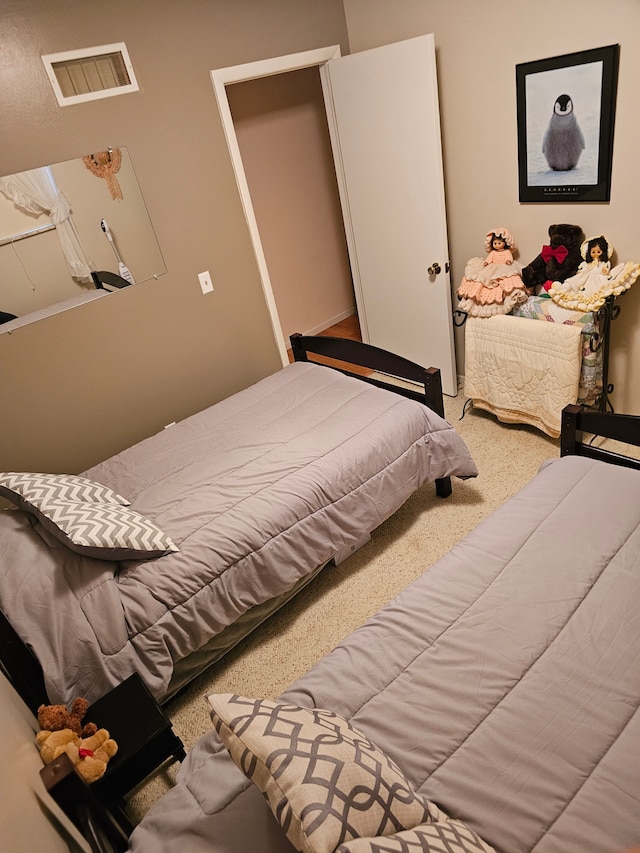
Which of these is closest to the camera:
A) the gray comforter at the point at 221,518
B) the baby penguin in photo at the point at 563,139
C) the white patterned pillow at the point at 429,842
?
the white patterned pillow at the point at 429,842

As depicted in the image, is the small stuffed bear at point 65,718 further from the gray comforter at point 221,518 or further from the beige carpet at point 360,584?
the beige carpet at point 360,584

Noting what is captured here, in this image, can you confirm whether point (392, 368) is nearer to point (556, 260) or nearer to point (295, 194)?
point (556, 260)

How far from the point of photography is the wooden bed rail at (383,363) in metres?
2.60

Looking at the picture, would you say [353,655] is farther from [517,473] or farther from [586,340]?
[586,340]

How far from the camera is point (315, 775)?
0.94 m

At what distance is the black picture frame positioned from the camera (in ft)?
7.67

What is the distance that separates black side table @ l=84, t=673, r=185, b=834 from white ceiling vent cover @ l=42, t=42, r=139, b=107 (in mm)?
2440

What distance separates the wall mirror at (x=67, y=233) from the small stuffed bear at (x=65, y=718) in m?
1.68

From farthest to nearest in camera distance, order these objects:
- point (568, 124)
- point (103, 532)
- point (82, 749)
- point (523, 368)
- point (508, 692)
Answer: point (523, 368)
point (568, 124)
point (103, 532)
point (82, 749)
point (508, 692)

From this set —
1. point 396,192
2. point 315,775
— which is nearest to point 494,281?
point 396,192

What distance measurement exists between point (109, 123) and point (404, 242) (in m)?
1.75

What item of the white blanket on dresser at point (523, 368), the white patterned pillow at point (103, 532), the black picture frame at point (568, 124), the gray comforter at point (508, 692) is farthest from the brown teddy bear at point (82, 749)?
the black picture frame at point (568, 124)

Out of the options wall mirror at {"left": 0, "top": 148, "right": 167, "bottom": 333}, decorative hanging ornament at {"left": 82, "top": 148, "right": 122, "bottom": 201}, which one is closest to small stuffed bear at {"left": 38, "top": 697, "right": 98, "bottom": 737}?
wall mirror at {"left": 0, "top": 148, "right": 167, "bottom": 333}

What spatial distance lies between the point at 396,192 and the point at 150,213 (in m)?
1.45
